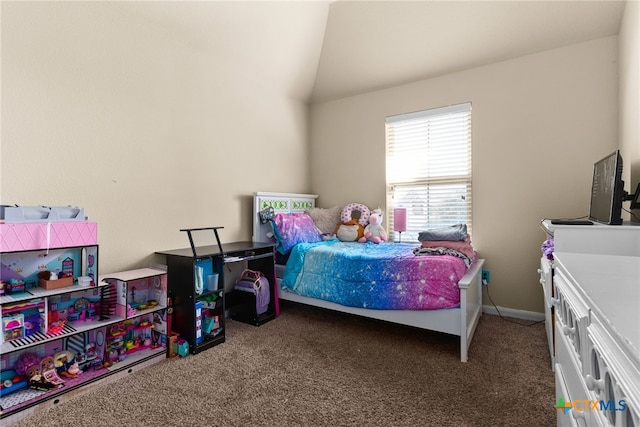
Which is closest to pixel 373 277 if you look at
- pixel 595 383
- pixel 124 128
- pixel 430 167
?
pixel 430 167

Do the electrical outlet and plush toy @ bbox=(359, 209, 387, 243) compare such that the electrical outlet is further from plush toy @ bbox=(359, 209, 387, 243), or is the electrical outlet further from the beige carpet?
plush toy @ bbox=(359, 209, 387, 243)

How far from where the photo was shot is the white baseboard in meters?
2.92

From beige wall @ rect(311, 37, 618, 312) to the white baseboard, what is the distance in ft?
0.14

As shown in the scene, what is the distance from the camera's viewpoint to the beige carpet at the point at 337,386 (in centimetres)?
160

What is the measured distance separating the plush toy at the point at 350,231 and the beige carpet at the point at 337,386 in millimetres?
1194

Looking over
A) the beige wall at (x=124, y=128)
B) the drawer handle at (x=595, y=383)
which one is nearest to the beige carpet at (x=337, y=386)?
the beige wall at (x=124, y=128)

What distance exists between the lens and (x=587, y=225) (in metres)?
1.57

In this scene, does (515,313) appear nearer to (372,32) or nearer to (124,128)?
(372,32)

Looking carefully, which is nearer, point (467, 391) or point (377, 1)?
point (467, 391)

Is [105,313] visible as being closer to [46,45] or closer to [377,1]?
[46,45]

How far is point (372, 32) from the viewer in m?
3.28

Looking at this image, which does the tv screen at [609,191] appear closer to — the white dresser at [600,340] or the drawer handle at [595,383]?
the white dresser at [600,340]

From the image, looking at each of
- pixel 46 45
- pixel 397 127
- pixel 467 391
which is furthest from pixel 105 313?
pixel 397 127

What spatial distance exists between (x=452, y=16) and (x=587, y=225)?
2.29 metres
